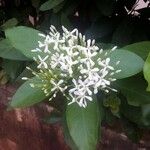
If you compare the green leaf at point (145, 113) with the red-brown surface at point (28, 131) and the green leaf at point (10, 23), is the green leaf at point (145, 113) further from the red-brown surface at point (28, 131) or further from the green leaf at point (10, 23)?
the green leaf at point (10, 23)

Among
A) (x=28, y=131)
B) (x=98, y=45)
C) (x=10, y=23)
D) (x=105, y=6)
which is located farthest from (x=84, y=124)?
(x=28, y=131)

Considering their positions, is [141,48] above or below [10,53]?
above

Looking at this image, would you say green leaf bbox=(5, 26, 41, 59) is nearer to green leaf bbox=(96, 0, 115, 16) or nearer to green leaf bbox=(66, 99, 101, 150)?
green leaf bbox=(66, 99, 101, 150)

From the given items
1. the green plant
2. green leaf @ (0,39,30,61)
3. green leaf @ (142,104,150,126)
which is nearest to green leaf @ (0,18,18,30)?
the green plant

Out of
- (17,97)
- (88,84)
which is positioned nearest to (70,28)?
(17,97)

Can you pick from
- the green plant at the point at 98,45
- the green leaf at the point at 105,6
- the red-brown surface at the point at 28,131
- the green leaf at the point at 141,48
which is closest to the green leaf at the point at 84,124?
the green plant at the point at 98,45

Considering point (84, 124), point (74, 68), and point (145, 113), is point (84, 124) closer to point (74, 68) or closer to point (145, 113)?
point (74, 68)
